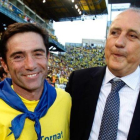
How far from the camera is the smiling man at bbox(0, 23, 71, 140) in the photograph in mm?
1364

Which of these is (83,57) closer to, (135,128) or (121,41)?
(121,41)

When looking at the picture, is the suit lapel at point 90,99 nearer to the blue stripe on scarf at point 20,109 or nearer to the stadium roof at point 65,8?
the blue stripe on scarf at point 20,109

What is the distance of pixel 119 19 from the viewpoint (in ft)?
4.96

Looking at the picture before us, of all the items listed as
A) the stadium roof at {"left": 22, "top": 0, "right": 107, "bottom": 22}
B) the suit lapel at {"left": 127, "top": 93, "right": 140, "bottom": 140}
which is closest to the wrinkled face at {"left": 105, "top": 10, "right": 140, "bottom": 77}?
the suit lapel at {"left": 127, "top": 93, "right": 140, "bottom": 140}

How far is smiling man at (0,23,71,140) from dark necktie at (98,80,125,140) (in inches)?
15.1

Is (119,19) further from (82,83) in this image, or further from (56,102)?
(56,102)

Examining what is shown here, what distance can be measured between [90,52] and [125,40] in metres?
27.3

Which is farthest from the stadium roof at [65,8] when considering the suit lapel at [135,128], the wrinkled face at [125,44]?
the suit lapel at [135,128]

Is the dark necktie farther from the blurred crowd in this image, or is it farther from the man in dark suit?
the blurred crowd

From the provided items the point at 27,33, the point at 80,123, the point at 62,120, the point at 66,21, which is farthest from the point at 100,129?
the point at 66,21

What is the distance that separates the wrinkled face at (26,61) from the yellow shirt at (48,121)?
16 centimetres

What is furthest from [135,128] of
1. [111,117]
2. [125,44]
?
[125,44]

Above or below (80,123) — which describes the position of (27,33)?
above

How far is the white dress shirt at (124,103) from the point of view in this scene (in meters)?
1.42
